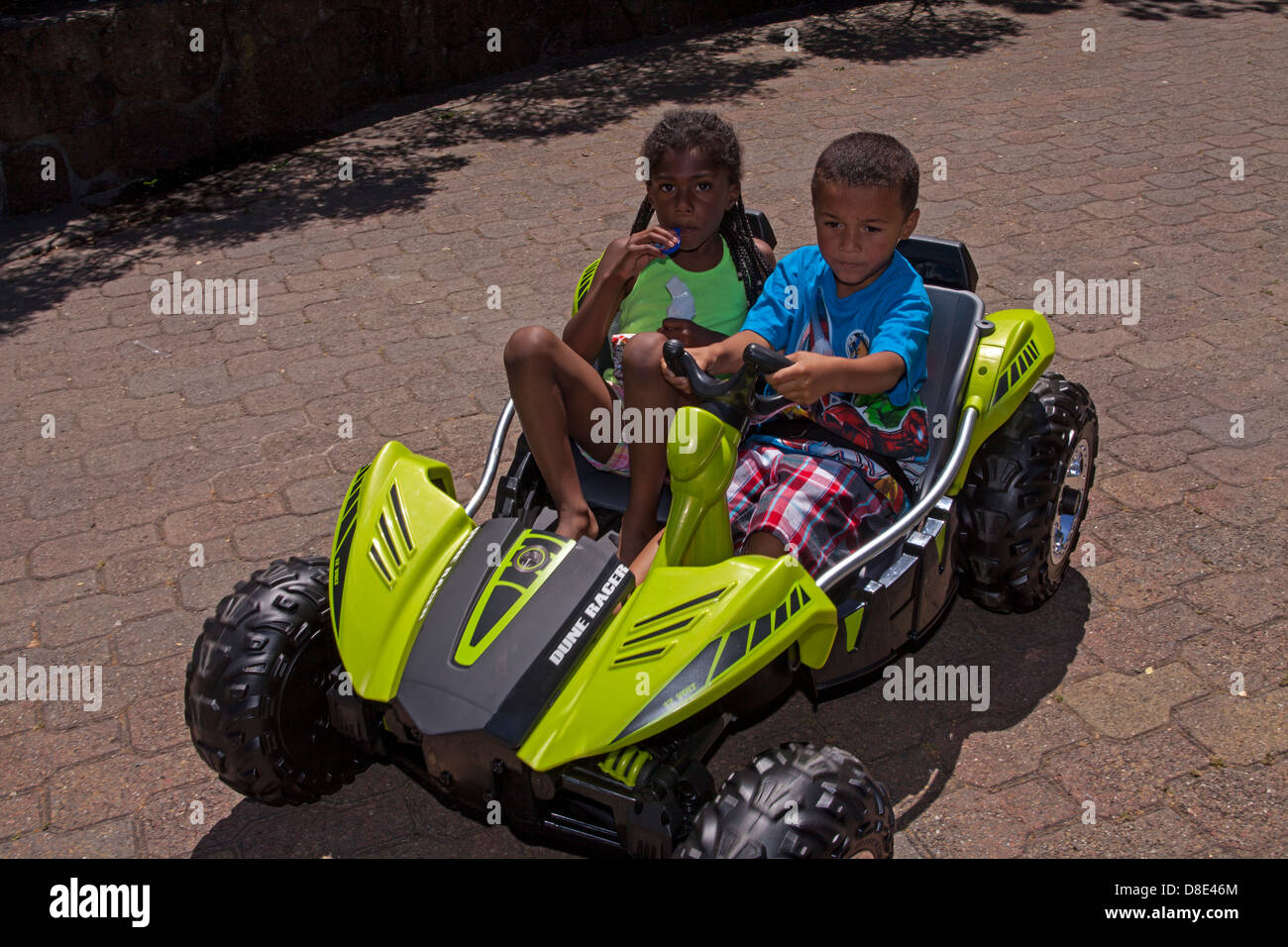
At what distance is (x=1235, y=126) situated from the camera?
7.50 m

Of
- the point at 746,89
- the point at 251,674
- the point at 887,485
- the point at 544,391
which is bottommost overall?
the point at 251,674

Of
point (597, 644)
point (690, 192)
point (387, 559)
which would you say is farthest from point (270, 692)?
point (690, 192)

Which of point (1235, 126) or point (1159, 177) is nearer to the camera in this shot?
Answer: point (1159, 177)

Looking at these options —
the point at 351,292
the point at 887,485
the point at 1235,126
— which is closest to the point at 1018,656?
the point at 887,485

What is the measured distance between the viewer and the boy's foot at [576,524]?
3148 millimetres

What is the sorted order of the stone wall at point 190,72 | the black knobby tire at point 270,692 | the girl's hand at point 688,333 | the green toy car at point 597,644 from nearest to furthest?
1. the green toy car at point 597,644
2. the black knobby tire at point 270,692
3. the girl's hand at point 688,333
4. the stone wall at point 190,72

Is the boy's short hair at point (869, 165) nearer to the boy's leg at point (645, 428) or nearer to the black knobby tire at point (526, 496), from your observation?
the boy's leg at point (645, 428)

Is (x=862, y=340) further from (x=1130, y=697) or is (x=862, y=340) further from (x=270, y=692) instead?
(x=270, y=692)

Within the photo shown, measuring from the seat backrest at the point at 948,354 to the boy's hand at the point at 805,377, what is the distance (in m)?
0.51

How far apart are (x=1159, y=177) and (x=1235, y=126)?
1220mm

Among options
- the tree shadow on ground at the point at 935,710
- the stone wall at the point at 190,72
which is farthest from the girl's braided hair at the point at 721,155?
the stone wall at the point at 190,72

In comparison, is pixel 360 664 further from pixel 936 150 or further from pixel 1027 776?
pixel 936 150

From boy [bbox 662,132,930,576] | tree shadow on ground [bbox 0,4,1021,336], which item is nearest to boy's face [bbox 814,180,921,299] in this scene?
boy [bbox 662,132,930,576]
